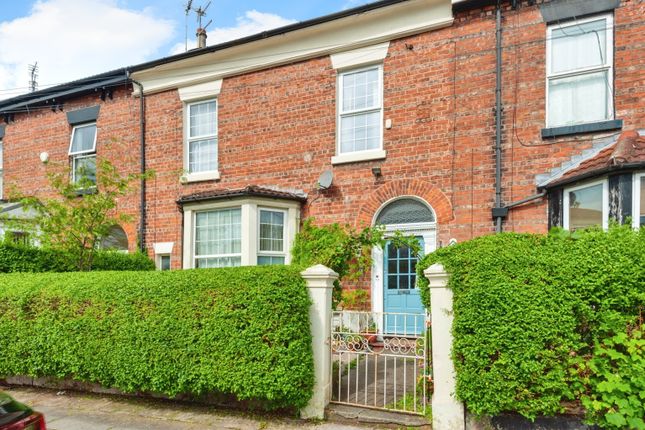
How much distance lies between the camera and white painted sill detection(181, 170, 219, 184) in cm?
1034

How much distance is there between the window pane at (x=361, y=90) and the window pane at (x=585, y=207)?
3.97m

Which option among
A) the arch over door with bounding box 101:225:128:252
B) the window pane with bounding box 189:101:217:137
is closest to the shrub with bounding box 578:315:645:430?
the window pane with bounding box 189:101:217:137

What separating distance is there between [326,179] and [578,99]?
463cm

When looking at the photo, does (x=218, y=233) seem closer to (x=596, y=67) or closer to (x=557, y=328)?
(x=557, y=328)

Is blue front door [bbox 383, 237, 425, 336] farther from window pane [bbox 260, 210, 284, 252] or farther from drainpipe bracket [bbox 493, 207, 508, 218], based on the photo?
window pane [bbox 260, 210, 284, 252]

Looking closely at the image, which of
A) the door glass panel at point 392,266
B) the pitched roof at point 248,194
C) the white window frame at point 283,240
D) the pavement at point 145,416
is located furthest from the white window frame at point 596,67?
the pavement at point 145,416

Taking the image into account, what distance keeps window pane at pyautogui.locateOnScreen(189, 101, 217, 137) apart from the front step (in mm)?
7420

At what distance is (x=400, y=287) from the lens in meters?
8.55

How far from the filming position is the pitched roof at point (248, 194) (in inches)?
355

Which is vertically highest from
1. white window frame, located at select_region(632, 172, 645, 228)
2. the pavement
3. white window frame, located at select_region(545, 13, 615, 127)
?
white window frame, located at select_region(545, 13, 615, 127)

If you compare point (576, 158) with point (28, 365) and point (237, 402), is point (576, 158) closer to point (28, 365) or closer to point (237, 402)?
point (237, 402)

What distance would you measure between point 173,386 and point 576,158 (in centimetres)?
687

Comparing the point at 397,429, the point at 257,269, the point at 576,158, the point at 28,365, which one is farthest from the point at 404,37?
the point at 28,365

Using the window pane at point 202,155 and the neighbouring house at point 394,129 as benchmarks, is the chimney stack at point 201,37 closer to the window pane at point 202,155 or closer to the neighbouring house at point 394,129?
the neighbouring house at point 394,129
